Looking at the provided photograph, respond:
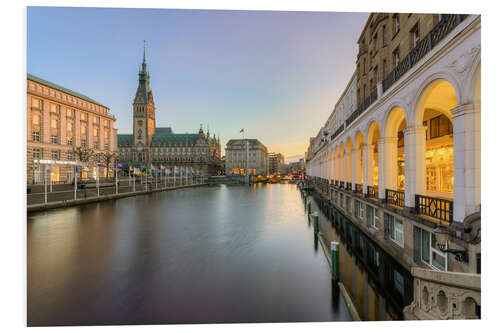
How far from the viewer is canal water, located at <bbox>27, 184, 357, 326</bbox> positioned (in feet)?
19.7

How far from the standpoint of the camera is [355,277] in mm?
8078

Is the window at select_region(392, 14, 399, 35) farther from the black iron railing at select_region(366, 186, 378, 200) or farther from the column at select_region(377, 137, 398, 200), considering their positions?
the black iron railing at select_region(366, 186, 378, 200)

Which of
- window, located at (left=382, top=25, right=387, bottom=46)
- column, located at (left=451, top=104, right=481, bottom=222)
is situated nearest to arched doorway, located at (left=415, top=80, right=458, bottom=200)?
window, located at (left=382, top=25, right=387, bottom=46)

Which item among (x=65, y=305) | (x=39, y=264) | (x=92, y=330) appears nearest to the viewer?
(x=92, y=330)

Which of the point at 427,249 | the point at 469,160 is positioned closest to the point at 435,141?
the point at 427,249

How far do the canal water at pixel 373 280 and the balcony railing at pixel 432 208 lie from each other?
7.88 feet

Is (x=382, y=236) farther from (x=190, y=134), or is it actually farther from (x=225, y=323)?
(x=190, y=134)

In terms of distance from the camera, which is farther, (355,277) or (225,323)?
(355,277)

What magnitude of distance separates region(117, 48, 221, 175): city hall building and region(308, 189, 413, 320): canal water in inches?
4173

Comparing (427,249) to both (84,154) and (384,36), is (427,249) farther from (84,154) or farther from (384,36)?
(84,154)

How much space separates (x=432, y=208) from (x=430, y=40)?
5.69 m
